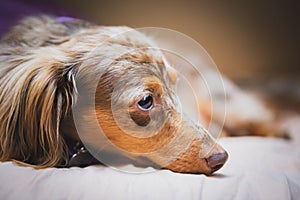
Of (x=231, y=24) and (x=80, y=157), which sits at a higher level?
(x=231, y=24)

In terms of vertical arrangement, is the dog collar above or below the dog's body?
below

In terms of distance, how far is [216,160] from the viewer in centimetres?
123

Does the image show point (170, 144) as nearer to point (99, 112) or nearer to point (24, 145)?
point (99, 112)

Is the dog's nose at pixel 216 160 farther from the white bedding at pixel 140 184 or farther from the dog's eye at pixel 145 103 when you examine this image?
the dog's eye at pixel 145 103

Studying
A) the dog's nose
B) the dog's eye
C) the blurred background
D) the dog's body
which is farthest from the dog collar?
the blurred background

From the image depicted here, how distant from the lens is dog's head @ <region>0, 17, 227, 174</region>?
1248 mm

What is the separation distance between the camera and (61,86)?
128 centimetres

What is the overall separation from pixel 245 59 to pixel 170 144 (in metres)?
0.57

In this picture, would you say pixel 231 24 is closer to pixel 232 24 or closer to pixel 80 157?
pixel 232 24

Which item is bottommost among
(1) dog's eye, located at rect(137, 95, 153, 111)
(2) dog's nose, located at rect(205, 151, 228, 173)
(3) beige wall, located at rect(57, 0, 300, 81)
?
(2) dog's nose, located at rect(205, 151, 228, 173)

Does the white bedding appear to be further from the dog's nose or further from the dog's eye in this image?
the dog's eye

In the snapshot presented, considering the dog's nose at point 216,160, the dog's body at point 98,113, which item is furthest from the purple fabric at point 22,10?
the dog's nose at point 216,160

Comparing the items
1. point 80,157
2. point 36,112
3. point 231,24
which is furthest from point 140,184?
point 231,24

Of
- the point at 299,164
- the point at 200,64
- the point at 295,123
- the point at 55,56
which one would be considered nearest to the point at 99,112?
the point at 55,56
